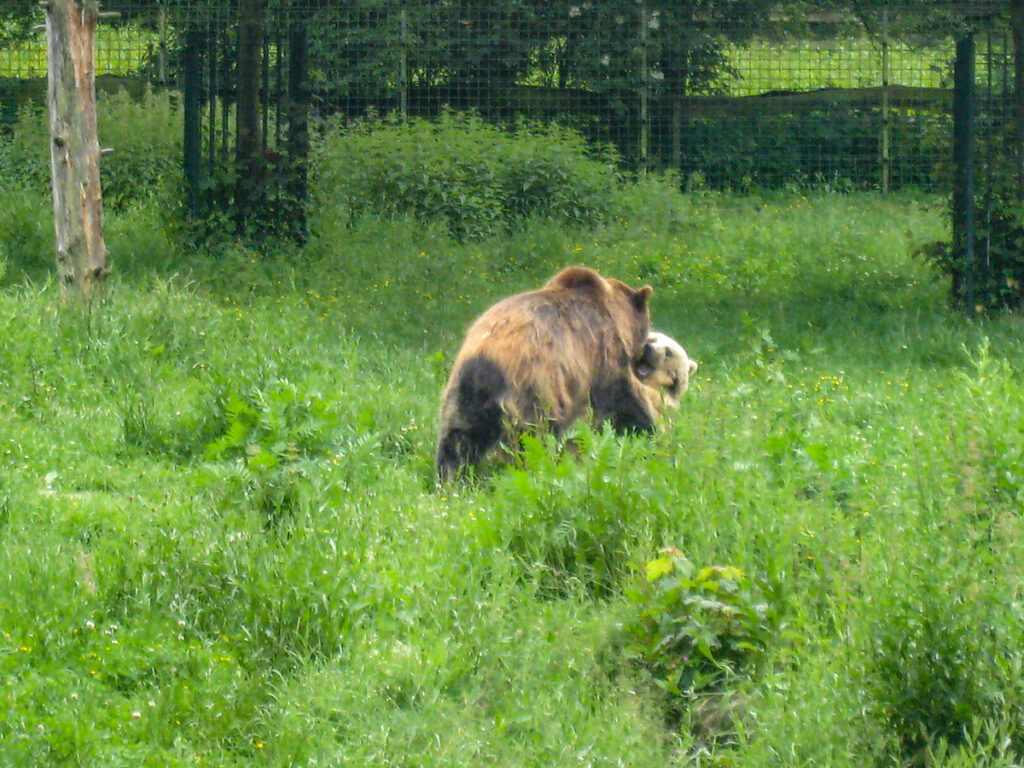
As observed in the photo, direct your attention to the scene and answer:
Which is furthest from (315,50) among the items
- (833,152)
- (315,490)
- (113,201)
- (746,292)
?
(315,490)

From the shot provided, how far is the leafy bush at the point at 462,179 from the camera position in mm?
16266

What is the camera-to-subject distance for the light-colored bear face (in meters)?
7.90

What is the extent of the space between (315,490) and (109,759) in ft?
6.65

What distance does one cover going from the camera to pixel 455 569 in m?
5.45

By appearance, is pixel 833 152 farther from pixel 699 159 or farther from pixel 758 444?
pixel 758 444

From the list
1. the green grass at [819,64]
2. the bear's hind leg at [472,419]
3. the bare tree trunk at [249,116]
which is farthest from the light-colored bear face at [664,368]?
the green grass at [819,64]

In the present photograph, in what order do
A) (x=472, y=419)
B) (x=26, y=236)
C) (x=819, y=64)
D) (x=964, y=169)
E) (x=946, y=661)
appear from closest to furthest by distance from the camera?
(x=946, y=661) → (x=472, y=419) → (x=964, y=169) → (x=26, y=236) → (x=819, y=64)

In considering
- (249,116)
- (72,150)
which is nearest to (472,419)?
(72,150)

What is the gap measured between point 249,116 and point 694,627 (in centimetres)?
1116

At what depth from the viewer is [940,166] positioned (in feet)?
43.0

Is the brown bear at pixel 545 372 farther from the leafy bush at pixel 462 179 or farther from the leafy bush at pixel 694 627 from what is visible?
the leafy bush at pixel 462 179

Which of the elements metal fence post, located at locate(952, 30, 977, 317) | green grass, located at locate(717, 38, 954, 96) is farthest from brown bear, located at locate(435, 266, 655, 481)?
green grass, located at locate(717, 38, 954, 96)

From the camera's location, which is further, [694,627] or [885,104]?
[885,104]

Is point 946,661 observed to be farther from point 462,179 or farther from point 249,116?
point 462,179
